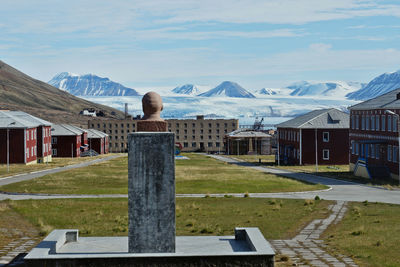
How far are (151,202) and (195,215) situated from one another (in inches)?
545

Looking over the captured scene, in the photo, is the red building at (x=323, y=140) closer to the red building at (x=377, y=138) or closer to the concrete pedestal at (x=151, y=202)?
the red building at (x=377, y=138)

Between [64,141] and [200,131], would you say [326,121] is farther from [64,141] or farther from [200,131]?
[200,131]

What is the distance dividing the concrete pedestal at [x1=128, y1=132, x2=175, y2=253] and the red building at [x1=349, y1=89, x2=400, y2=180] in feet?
138

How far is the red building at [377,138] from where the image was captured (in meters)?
58.5

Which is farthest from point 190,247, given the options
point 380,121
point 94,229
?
point 380,121

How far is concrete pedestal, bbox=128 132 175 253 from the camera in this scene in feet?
54.3

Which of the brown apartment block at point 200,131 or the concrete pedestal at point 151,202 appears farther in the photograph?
the brown apartment block at point 200,131

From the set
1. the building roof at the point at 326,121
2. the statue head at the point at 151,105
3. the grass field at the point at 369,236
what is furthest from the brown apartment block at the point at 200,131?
the statue head at the point at 151,105

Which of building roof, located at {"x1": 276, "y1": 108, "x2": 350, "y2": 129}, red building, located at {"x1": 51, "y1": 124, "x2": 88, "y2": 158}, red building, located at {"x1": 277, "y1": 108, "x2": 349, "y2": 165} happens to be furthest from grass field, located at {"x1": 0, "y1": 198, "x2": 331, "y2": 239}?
red building, located at {"x1": 51, "y1": 124, "x2": 88, "y2": 158}

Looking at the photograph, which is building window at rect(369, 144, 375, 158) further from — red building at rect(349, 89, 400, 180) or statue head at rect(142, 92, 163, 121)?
statue head at rect(142, 92, 163, 121)

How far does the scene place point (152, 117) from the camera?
1795 centimetres

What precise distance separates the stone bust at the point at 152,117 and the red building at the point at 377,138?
133 ft

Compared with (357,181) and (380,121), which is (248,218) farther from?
(380,121)

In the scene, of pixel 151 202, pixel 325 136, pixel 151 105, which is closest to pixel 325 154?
pixel 325 136
